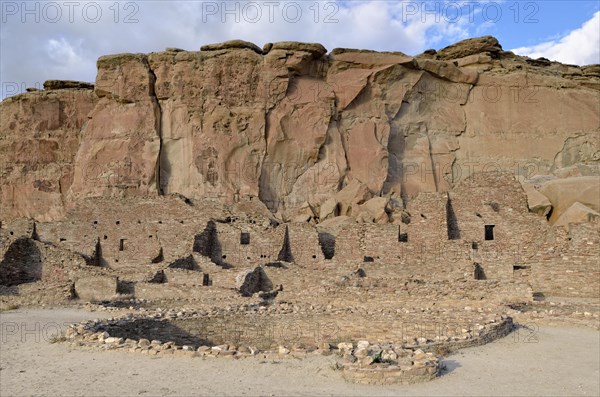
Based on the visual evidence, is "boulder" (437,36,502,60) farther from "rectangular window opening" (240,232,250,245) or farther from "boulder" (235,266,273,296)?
"boulder" (235,266,273,296)

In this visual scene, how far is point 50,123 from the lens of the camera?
126 feet

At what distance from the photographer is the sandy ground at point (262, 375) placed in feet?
23.4

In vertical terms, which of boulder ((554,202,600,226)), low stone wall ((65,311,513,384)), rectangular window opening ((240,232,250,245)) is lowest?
low stone wall ((65,311,513,384))

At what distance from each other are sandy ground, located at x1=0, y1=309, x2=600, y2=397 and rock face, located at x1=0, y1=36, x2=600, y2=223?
67.6 ft

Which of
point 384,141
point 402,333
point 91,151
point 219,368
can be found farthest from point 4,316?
point 384,141

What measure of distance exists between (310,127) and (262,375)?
26617mm

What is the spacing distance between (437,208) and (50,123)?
28807 millimetres

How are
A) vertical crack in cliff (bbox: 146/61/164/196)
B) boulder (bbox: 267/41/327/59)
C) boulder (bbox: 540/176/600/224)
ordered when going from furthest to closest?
vertical crack in cliff (bbox: 146/61/164/196), boulder (bbox: 267/41/327/59), boulder (bbox: 540/176/600/224)

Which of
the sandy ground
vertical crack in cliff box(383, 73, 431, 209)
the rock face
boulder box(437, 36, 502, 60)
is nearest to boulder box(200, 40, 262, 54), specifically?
the rock face

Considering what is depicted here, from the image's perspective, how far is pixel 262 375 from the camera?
7.75m

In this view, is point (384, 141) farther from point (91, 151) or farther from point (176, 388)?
point (176, 388)

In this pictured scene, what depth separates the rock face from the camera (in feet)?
108

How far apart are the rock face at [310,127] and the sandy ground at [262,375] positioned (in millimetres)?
20604

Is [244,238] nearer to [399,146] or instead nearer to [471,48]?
[399,146]
